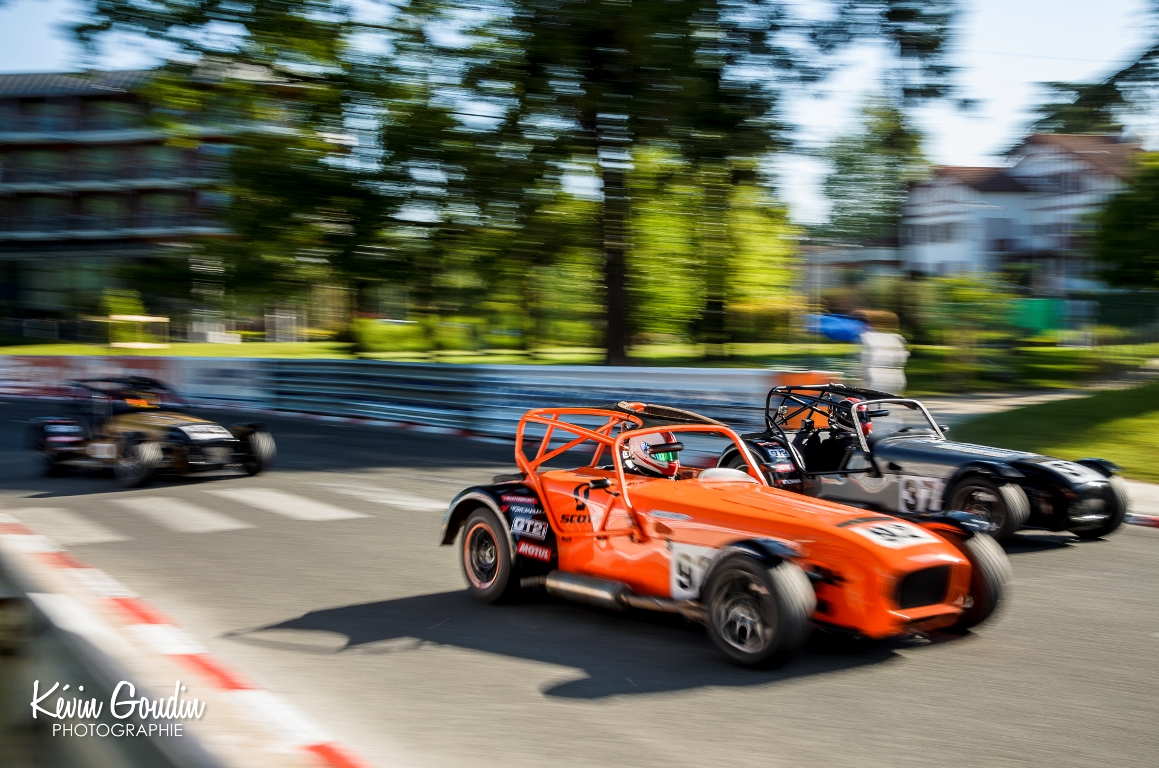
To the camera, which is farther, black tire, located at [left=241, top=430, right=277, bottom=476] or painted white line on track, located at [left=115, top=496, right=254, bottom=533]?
black tire, located at [left=241, top=430, right=277, bottom=476]

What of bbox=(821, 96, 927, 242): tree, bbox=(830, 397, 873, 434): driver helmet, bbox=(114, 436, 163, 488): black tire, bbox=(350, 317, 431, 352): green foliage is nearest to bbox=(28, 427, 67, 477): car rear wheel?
bbox=(114, 436, 163, 488): black tire

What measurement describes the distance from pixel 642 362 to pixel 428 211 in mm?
8589

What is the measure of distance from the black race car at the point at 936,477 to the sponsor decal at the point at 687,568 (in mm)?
2895

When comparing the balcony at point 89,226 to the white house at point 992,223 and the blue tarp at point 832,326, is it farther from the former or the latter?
the white house at point 992,223

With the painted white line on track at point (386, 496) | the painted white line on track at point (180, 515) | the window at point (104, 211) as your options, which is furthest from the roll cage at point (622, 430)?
the window at point (104, 211)

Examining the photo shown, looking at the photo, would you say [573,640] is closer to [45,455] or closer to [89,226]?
[45,455]

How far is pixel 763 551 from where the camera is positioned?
559 centimetres

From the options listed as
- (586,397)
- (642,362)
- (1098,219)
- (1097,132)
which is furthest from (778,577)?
(1098,219)

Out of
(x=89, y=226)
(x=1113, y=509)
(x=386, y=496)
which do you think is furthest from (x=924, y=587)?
(x=89, y=226)

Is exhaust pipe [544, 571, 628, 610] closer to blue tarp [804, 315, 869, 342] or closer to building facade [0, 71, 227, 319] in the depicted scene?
blue tarp [804, 315, 869, 342]

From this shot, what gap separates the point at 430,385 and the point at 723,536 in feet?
44.5

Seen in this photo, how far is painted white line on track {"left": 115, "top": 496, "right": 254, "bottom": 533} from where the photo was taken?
991 cm

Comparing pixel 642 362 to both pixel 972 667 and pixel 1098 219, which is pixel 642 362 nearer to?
pixel 1098 219
